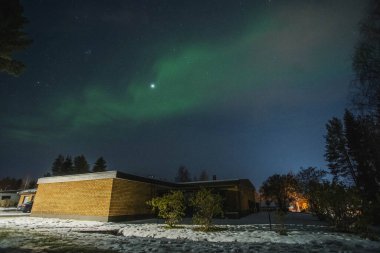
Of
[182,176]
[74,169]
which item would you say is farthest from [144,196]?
[182,176]

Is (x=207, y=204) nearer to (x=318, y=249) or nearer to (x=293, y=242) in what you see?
(x=293, y=242)

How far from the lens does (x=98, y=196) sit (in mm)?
17766

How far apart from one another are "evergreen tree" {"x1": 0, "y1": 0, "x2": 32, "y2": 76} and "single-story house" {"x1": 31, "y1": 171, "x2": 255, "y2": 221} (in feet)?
31.8

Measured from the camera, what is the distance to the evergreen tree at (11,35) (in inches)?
408

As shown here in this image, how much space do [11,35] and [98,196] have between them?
486 inches

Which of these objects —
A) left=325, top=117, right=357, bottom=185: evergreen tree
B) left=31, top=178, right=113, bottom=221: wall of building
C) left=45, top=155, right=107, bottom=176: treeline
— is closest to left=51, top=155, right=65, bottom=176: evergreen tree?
left=45, top=155, right=107, bottom=176: treeline

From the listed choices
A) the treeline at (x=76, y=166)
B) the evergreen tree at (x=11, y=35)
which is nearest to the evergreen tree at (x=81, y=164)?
the treeline at (x=76, y=166)

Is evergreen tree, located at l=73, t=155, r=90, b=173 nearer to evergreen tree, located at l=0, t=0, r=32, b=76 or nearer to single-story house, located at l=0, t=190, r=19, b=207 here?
single-story house, located at l=0, t=190, r=19, b=207

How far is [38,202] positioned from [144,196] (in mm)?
10614

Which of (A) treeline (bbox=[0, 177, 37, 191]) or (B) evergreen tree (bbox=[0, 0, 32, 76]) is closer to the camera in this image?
(B) evergreen tree (bbox=[0, 0, 32, 76])

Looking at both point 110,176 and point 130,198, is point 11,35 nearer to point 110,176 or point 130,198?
point 110,176

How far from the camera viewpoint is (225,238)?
30.9 feet

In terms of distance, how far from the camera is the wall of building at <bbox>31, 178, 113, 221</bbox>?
17453 millimetres

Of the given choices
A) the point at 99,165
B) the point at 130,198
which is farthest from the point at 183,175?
the point at 130,198
